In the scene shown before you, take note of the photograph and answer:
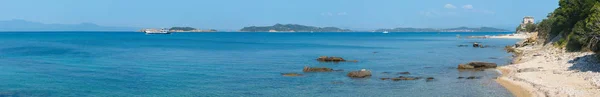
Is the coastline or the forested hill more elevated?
the forested hill

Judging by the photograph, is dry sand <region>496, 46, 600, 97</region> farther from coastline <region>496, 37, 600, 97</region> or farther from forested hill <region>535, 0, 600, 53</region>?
forested hill <region>535, 0, 600, 53</region>

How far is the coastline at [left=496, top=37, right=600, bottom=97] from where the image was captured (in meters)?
26.9

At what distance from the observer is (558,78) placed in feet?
106

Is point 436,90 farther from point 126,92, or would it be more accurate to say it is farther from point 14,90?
point 14,90

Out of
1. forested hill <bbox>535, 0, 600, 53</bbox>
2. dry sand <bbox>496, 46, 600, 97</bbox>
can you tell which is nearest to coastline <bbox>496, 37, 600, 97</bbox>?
dry sand <bbox>496, 46, 600, 97</bbox>

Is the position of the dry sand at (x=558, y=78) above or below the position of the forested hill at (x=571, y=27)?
below

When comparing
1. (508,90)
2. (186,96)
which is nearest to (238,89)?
(186,96)

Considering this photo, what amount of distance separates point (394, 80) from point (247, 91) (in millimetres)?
10956

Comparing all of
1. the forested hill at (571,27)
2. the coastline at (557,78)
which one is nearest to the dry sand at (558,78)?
the coastline at (557,78)

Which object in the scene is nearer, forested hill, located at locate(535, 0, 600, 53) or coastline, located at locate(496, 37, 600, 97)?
coastline, located at locate(496, 37, 600, 97)

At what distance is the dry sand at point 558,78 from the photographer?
2688 centimetres

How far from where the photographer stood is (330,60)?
53125 millimetres

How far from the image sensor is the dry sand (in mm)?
26875

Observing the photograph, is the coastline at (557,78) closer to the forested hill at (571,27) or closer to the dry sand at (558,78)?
the dry sand at (558,78)
